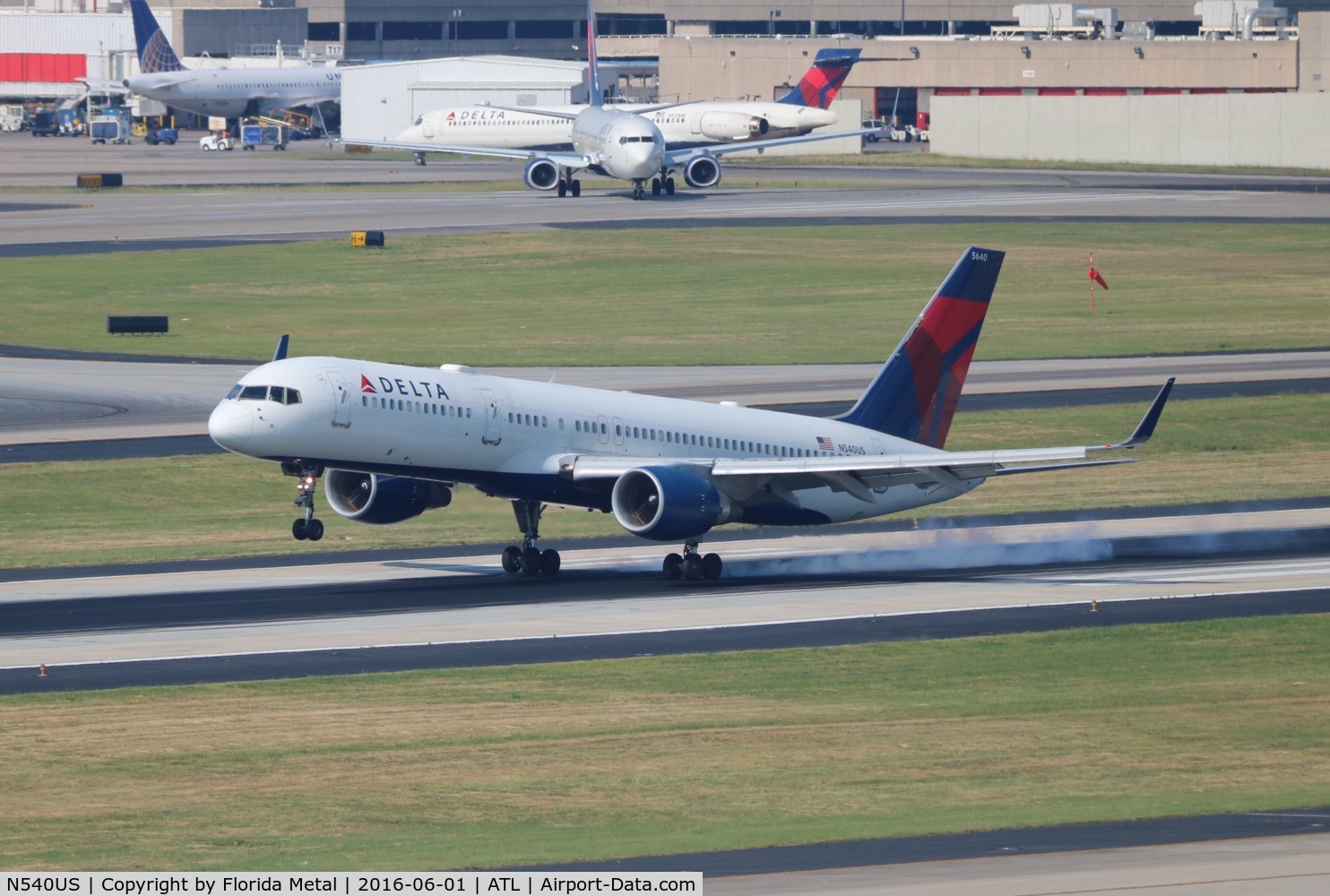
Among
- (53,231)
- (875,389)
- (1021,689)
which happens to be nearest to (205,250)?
(53,231)

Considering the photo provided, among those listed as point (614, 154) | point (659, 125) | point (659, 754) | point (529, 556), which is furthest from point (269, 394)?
point (659, 125)

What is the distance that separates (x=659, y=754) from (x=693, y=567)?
63.4 ft

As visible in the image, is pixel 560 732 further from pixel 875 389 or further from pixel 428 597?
pixel 875 389

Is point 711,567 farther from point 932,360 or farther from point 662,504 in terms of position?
point 932,360

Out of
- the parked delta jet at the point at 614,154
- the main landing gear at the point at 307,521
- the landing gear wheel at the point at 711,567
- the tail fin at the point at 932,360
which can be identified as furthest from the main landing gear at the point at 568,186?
the main landing gear at the point at 307,521

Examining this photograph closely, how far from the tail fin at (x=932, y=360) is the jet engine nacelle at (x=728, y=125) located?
122 meters

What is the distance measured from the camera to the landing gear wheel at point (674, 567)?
5381cm

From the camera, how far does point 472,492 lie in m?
54.1

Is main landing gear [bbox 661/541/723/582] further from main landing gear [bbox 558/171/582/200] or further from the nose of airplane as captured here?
main landing gear [bbox 558/171/582/200]

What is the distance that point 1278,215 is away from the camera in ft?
484

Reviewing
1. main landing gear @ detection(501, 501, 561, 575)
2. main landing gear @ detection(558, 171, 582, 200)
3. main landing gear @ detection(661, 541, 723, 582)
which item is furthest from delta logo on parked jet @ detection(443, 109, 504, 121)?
main landing gear @ detection(661, 541, 723, 582)

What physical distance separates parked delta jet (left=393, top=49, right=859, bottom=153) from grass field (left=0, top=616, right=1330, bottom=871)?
137297mm

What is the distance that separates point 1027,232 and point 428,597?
9280cm

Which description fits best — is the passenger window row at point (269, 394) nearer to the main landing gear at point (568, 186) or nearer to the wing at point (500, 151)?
the wing at point (500, 151)
